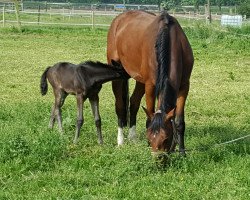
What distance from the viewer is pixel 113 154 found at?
6.54 metres

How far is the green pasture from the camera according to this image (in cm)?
548

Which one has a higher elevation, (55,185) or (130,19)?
(130,19)

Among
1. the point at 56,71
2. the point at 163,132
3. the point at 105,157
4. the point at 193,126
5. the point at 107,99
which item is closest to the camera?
the point at 163,132

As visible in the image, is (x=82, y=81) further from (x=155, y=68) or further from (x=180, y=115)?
(x=180, y=115)

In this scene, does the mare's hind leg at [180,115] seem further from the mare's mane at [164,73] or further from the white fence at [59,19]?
the white fence at [59,19]

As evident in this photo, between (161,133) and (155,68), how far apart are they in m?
1.19

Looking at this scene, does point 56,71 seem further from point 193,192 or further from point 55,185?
point 193,192

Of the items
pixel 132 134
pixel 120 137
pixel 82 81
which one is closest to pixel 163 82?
pixel 82 81

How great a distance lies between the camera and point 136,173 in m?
5.98

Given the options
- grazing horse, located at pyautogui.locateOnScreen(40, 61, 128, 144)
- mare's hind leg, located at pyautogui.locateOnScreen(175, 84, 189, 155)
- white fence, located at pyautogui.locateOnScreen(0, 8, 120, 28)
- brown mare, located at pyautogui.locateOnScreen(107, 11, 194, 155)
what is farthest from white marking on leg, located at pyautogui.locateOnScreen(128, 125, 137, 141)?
white fence, located at pyautogui.locateOnScreen(0, 8, 120, 28)

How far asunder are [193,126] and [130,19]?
2.09 metres

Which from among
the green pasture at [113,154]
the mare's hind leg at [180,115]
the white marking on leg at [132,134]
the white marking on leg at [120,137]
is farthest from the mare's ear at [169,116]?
the white marking on leg at [132,134]

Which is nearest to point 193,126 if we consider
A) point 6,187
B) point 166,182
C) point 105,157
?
point 105,157

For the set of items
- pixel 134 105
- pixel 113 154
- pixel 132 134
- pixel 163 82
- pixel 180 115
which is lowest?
pixel 132 134
